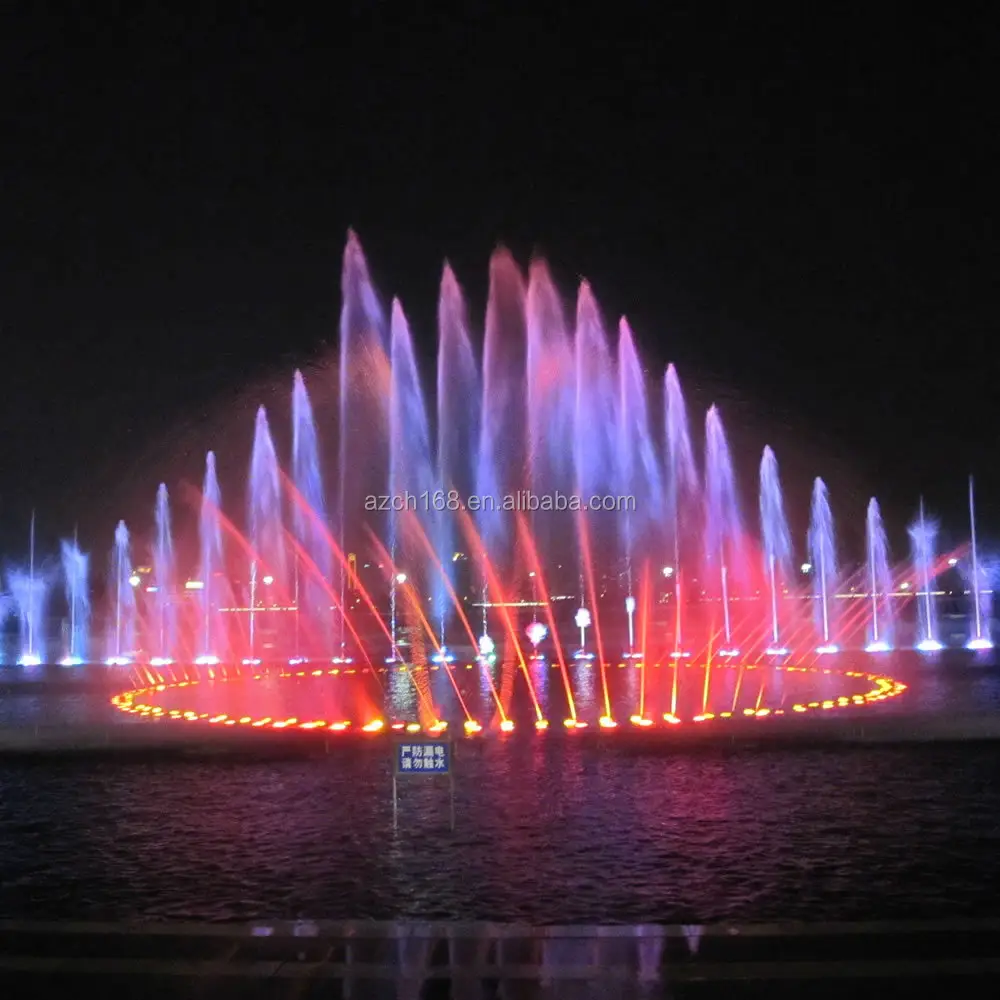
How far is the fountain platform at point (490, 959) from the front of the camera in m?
5.12

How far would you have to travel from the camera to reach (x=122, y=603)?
4062cm

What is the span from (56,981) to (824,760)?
29.0 feet

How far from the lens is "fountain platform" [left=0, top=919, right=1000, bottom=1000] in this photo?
5123mm

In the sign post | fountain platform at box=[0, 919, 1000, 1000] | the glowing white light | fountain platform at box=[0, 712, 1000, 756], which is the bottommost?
fountain platform at box=[0, 919, 1000, 1000]

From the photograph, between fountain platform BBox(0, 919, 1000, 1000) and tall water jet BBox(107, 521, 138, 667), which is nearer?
fountain platform BBox(0, 919, 1000, 1000)

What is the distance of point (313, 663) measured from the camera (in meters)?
30.2

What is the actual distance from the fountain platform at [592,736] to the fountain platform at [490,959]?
6.80 metres

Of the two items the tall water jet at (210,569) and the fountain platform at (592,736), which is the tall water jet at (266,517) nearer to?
the tall water jet at (210,569)

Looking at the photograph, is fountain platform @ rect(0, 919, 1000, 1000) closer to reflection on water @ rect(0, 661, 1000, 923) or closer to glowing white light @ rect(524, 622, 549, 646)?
reflection on water @ rect(0, 661, 1000, 923)

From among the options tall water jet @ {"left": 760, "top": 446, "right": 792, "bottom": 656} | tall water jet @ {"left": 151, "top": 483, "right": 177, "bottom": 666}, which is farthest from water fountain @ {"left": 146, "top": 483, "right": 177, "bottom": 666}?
tall water jet @ {"left": 760, "top": 446, "right": 792, "bottom": 656}

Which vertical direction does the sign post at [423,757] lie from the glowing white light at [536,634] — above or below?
below

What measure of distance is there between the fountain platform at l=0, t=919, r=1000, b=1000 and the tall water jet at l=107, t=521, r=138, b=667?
28052 millimetres

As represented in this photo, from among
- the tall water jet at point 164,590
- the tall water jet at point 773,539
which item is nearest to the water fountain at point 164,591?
the tall water jet at point 164,590

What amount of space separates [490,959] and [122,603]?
3785 centimetres
